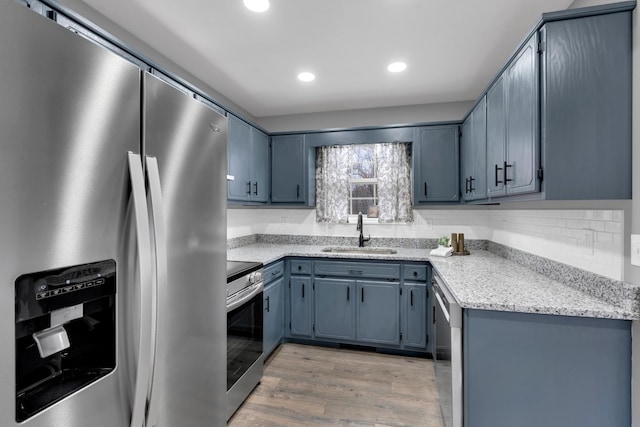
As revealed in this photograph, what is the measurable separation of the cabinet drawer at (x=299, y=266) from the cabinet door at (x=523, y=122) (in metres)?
1.92

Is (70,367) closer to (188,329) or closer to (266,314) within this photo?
(188,329)

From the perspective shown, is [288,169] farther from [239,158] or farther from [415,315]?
[415,315]

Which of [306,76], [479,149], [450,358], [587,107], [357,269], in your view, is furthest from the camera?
[357,269]

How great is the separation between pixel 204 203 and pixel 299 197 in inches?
94.3

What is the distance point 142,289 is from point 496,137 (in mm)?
2259

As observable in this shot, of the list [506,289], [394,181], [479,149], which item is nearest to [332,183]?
[394,181]

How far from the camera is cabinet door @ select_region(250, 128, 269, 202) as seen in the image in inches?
129

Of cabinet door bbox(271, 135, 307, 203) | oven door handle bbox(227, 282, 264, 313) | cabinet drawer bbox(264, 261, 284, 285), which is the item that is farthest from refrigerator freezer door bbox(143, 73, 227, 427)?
cabinet door bbox(271, 135, 307, 203)

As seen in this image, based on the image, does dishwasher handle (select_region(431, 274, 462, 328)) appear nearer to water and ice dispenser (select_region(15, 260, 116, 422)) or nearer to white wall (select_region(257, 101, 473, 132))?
water and ice dispenser (select_region(15, 260, 116, 422))

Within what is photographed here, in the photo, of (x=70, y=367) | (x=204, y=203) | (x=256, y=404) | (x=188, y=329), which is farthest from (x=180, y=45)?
(x=256, y=404)

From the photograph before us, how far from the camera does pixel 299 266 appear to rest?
3.17 meters

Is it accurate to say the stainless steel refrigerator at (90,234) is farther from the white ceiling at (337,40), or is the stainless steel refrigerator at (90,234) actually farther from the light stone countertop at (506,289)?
the light stone countertop at (506,289)

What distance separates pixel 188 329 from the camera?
1161 millimetres

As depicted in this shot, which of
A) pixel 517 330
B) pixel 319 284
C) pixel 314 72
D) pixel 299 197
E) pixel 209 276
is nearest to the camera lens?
pixel 209 276
